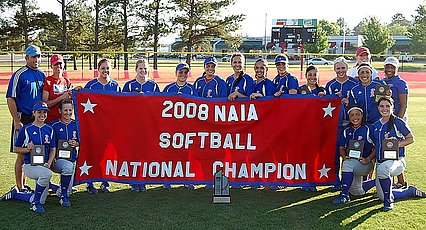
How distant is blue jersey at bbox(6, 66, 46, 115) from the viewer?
5.29m

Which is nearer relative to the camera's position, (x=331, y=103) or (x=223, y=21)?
(x=331, y=103)

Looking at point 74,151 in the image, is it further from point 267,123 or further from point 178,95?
point 267,123

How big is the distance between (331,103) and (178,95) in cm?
189

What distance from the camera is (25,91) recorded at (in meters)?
5.33

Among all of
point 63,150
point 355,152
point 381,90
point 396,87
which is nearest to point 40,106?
point 63,150

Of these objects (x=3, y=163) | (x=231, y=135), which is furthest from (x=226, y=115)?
(x=3, y=163)

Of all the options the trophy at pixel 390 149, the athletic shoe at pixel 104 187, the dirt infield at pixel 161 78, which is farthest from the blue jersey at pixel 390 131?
the dirt infield at pixel 161 78

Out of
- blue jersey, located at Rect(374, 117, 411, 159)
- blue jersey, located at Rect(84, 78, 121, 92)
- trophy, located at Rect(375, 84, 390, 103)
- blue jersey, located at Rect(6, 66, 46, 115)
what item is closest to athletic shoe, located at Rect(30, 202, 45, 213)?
blue jersey, located at Rect(6, 66, 46, 115)

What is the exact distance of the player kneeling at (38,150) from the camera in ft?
16.3

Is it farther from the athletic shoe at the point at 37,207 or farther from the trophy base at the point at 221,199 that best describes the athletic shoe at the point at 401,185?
the athletic shoe at the point at 37,207

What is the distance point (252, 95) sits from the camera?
224 inches

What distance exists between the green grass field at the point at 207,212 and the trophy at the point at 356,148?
22.9 inches

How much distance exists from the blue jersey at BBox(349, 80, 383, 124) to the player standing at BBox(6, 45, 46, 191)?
12.5 ft

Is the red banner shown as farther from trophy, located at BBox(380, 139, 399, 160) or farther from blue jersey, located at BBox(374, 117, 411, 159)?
trophy, located at BBox(380, 139, 399, 160)
